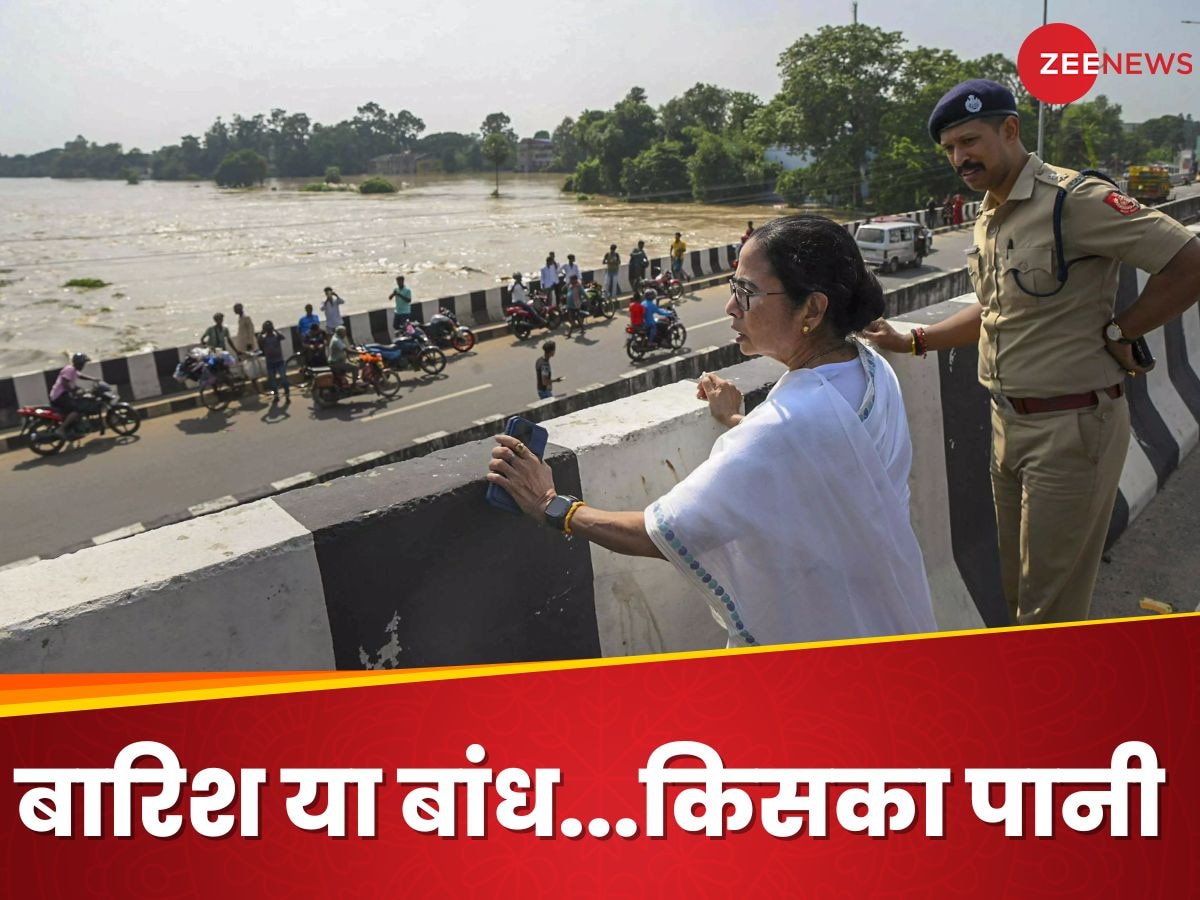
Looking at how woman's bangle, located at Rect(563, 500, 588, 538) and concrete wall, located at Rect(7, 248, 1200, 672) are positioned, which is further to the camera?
woman's bangle, located at Rect(563, 500, 588, 538)

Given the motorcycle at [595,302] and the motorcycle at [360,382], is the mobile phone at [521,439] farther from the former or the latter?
the motorcycle at [595,302]

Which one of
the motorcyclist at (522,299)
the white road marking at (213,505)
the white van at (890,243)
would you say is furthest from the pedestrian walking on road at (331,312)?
the white van at (890,243)

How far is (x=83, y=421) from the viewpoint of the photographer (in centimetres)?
1191

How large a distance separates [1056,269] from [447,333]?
1464cm

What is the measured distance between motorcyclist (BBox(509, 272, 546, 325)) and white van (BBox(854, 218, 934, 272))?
882 cm

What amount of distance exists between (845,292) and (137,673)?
47.6 inches

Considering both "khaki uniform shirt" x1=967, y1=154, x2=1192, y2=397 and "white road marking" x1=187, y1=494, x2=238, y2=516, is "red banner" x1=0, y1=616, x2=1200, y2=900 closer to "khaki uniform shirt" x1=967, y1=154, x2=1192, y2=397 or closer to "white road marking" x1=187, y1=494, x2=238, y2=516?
"khaki uniform shirt" x1=967, y1=154, x2=1192, y2=397

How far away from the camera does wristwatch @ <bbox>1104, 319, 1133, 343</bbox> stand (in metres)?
2.36

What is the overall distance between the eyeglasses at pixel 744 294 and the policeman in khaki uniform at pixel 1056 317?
1201mm

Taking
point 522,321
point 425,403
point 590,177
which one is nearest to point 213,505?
point 425,403

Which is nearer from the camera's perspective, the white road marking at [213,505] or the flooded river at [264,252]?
the white road marking at [213,505]

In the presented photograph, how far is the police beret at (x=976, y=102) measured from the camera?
2.32 meters

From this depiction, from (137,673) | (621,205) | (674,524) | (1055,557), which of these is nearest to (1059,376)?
(1055,557)

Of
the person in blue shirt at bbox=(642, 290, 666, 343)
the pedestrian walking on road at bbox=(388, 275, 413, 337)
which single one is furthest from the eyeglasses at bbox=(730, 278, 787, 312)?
the pedestrian walking on road at bbox=(388, 275, 413, 337)
